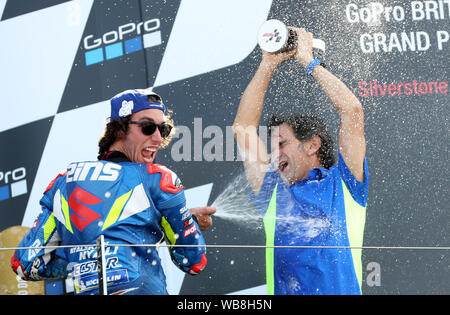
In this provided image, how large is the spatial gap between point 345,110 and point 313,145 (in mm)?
185

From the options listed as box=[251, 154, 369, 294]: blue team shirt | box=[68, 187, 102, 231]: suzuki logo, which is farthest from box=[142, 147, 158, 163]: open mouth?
box=[251, 154, 369, 294]: blue team shirt

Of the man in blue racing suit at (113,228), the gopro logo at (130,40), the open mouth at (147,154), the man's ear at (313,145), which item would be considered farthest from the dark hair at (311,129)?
the man in blue racing suit at (113,228)

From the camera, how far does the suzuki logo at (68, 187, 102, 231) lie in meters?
1.83

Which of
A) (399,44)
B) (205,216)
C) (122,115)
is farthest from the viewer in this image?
(399,44)

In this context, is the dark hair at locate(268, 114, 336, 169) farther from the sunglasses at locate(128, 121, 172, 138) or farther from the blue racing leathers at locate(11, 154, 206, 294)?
the blue racing leathers at locate(11, 154, 206, 294)

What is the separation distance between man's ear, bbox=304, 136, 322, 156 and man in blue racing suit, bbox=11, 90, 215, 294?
0.85m

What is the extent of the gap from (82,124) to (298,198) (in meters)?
0.87

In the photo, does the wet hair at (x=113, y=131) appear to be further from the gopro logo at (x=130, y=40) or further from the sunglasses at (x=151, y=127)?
the gopro logo at (x=130, y=40)

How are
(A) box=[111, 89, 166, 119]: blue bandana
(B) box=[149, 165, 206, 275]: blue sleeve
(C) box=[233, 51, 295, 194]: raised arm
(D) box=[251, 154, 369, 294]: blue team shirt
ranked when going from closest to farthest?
(B) box=[149, 165, 206, 275]: blue sleeve, (A) box=[111, 89, 166, 119]: blue bandana, (D) box=[251, 154, 369, 294]: blue team shirt, (C) box=[233, 51, 295, 194]: raised arm

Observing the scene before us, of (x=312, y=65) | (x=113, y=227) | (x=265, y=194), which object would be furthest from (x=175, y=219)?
(x=312, y=65)

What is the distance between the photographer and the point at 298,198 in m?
2.62

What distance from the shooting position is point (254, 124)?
268cm

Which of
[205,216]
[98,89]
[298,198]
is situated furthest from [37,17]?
[298,198]

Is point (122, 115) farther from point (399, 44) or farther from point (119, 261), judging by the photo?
point (399, 44)
